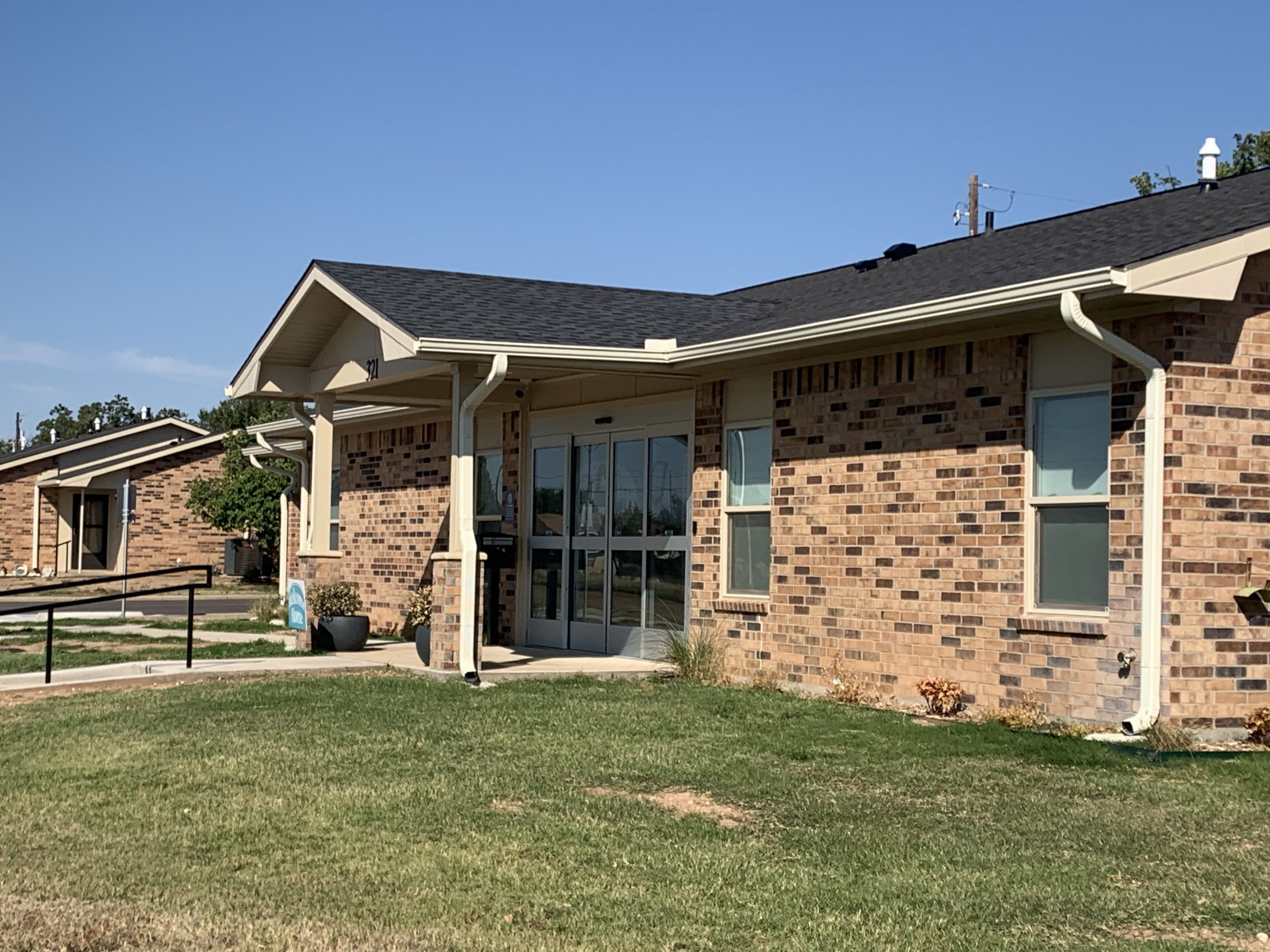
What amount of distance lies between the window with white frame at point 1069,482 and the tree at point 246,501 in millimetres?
29211

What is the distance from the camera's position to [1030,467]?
1130cm

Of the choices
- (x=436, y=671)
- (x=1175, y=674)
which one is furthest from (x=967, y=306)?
(x=436, y=671)

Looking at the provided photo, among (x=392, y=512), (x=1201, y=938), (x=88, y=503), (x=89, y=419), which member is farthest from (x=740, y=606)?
(x=89, y=419)

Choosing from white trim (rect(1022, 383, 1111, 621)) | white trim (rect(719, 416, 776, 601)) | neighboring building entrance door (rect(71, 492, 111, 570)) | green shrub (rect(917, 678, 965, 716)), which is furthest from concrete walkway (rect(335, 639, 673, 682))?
neighboring building entrance door (rect(71, 492, 111, 570))

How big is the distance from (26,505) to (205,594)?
12942 millimetres

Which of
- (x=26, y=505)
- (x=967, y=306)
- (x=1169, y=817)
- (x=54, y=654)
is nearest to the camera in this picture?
(x=1169, y=817)

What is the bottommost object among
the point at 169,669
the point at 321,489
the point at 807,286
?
the point at 169,669

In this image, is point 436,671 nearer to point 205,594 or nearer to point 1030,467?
point 1030,467

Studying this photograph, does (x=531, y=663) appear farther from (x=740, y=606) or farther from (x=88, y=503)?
(x=88, y=503)

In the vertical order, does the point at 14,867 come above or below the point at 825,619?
below

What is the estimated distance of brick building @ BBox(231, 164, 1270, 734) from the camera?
34.0 feet

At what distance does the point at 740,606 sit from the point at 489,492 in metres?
5.88

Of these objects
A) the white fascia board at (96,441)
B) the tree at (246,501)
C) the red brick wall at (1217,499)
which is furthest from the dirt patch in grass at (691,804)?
the white fascia board at (96,441)

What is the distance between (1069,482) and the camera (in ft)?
36.3
